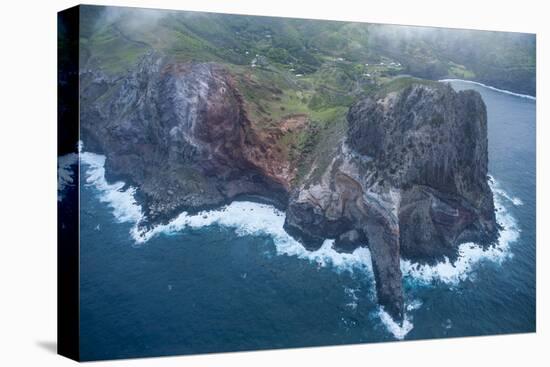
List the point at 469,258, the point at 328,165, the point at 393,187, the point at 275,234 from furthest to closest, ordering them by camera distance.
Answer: the point at 469,258 → the point at 328,165 → the point at 393,187 → the point at 275,234

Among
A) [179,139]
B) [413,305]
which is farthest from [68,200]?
[413,305]

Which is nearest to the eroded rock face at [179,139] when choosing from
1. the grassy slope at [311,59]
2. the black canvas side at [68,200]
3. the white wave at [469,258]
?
the grassy slope at [311,59]

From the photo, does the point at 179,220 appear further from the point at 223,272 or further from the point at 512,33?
the point at 512,33

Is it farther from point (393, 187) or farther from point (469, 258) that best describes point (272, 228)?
point (469, 258)

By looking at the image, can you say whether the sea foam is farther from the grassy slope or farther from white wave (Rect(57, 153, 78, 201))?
the grassy slope

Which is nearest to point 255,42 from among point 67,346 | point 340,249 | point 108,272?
point 340,249

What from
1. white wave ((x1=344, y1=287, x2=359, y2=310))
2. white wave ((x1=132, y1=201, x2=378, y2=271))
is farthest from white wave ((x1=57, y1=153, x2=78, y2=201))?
white wave ((x1=344, y1=287, x2=359, y2=310))
